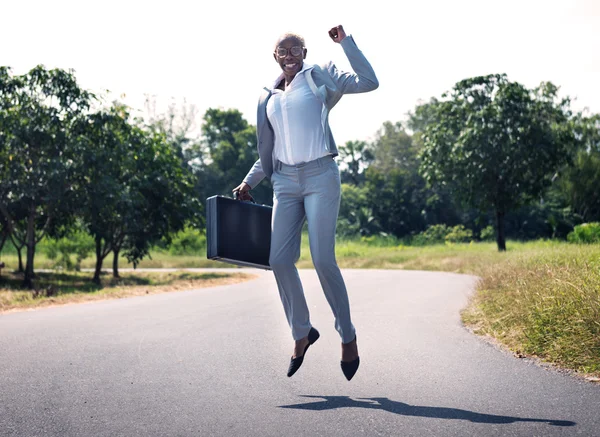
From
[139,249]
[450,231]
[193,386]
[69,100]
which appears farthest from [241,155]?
→ [193,386]

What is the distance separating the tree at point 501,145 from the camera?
34875 mm

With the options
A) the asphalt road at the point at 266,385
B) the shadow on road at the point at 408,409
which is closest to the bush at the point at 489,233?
the asphalt road at the point at 266,385

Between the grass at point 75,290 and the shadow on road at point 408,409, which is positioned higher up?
the shadow on road at point 408,409

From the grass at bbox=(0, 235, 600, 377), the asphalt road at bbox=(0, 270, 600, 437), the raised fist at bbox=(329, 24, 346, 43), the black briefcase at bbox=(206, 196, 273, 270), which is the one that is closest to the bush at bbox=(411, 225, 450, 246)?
the grass at bbox=(0, 235, 600, 377)

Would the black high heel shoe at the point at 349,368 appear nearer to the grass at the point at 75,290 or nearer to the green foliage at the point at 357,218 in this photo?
the grass at the point at 75,290

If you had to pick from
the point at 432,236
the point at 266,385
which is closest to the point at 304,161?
the point at 266,385

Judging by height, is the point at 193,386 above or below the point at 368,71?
below

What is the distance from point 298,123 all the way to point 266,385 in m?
1.86

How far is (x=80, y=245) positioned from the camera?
118 feet

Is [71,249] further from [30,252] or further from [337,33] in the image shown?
[337,33]

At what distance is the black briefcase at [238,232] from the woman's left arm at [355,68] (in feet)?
3.70

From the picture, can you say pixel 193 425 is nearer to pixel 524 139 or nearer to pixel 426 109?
Result: pixel 524 139

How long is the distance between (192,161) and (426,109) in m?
23.0

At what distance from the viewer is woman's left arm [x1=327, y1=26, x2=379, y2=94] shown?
446cm
